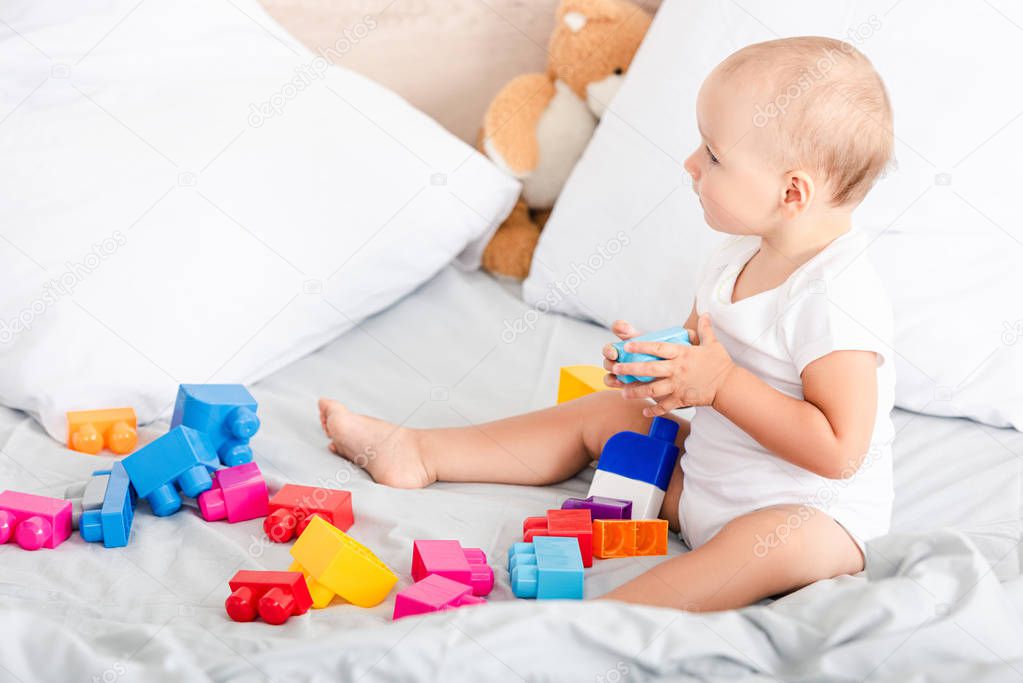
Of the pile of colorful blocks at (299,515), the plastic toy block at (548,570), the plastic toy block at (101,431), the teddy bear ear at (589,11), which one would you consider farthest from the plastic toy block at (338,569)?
the teddy bear ear at (589,11)

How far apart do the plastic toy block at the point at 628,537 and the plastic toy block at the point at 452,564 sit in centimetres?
11

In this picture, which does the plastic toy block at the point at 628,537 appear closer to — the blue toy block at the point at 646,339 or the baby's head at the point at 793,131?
the blue toy block at the point at 646,339

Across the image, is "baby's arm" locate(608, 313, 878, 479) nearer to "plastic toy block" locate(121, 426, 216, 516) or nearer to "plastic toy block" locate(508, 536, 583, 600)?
"plastic toy block" locate(508, 536, 583, 600)

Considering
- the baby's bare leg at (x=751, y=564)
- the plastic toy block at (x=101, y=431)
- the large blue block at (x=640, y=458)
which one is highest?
the baby's bare leg at (x=751, y=564)

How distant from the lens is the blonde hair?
900 mm

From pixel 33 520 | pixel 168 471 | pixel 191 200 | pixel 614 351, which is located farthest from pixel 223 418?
pixel 614 351

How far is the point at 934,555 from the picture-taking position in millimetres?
792

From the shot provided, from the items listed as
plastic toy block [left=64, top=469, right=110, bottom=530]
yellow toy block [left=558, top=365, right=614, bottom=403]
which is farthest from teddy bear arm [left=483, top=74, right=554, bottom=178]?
plastic toy block [left=64, top=469, right=110, bottom=530]

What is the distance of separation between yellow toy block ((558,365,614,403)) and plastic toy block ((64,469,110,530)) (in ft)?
1.69

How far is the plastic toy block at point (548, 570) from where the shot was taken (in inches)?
34.8

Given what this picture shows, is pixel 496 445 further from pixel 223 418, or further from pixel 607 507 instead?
pixel 223 418

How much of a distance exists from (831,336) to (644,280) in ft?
1.72

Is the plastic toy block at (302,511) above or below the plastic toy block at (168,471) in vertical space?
above

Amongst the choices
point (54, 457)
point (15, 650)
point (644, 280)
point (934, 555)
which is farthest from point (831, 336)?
point (54, 457)
